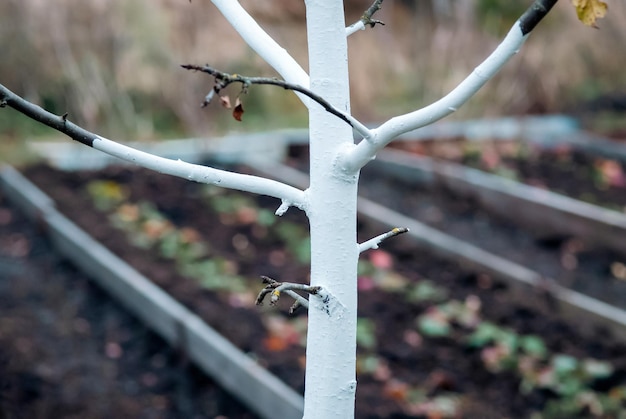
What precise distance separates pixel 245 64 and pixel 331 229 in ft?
26.9

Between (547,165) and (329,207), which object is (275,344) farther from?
(547,165)

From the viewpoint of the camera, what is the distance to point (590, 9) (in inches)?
50.1

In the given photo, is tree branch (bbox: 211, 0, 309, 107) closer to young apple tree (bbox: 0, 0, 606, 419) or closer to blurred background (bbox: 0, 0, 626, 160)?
young apple tree (bbox: 0, 0, 606, 419)

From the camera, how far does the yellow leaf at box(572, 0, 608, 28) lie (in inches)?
49.7

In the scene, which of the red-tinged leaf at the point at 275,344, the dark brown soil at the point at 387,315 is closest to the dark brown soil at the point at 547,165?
the dark brown soil at the point at 387,315

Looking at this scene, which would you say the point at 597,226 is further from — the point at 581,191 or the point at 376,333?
the point at 376,333

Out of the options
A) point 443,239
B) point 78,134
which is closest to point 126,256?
point 443,239

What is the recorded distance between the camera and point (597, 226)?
18.1 ft

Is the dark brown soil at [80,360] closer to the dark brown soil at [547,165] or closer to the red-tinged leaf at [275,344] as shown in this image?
the red-tinged leaf at [275,344]

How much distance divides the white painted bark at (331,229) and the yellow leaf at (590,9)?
0.42 meters

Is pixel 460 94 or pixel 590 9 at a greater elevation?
pixel 590 9

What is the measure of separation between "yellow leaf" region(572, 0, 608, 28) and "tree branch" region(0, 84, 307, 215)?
0.59 m

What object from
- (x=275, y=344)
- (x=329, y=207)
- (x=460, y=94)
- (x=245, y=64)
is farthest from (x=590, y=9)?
(x=245, y=64)

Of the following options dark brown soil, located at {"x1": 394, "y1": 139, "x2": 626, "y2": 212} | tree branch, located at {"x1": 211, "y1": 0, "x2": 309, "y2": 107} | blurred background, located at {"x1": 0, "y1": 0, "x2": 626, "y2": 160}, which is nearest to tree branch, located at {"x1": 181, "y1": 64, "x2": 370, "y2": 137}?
tree branch, located at {"x1": 211, "y1": 0, "x2": 309, "y2": 107}
